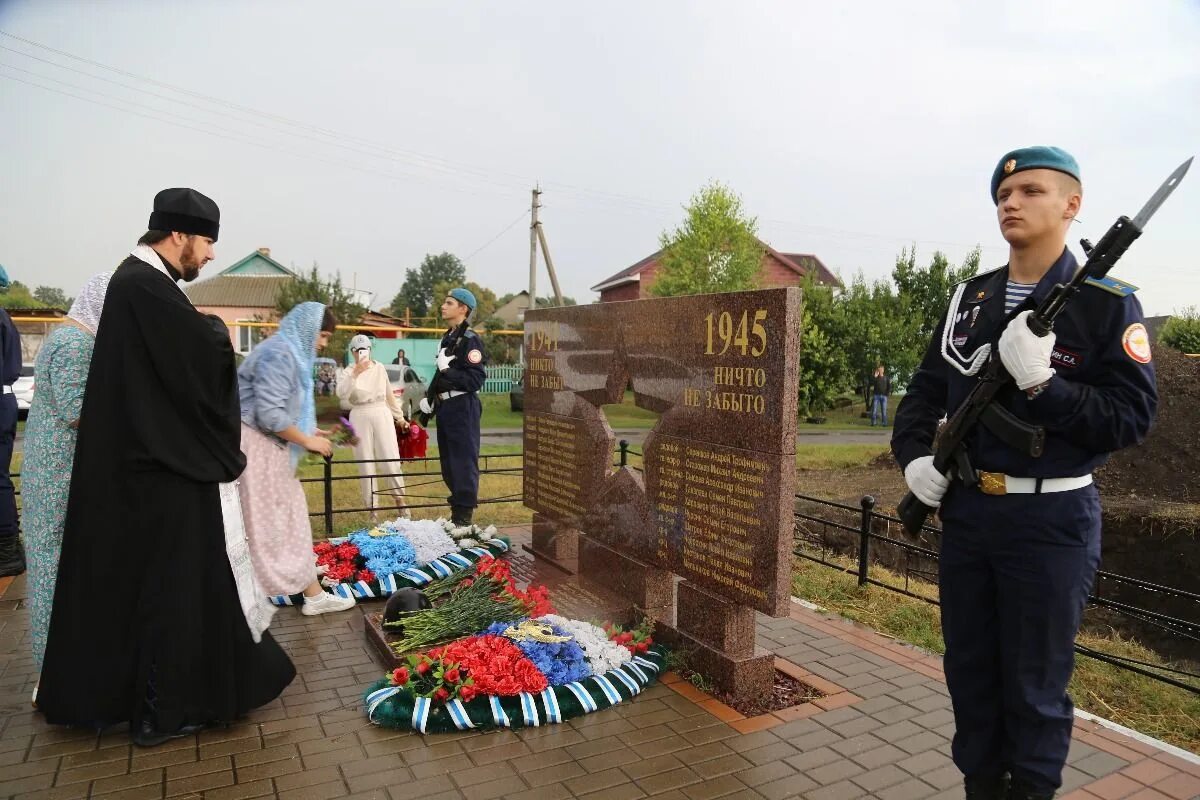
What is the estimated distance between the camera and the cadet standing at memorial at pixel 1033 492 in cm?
246

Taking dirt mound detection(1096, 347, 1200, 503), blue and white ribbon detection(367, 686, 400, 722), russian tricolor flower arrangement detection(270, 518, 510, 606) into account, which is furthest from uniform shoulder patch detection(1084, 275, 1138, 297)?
dirt mound detection(1096, 347, 1200, 503)

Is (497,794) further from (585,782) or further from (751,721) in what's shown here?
(751,721)

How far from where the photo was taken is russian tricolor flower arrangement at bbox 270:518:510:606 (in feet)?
19.0

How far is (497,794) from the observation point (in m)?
3.23

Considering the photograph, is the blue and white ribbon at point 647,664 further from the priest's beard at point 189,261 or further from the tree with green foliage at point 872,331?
the tree with green foliage at point 872,331

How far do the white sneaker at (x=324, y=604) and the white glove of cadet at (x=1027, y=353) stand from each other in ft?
14.8

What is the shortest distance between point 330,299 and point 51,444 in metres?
20.5

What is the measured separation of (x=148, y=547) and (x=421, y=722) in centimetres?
141

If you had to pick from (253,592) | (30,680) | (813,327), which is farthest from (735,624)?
Answer: (813,327)

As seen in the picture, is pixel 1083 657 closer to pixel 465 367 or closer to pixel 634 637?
pixel 634 637

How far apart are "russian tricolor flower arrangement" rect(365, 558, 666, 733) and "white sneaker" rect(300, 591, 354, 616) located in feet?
2.80

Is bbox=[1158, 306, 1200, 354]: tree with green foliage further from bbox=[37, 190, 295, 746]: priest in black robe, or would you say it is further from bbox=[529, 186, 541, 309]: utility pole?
bbox=[37, 190, 295, 746]: priest in black robe

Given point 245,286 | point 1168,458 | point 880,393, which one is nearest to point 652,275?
point 880,393

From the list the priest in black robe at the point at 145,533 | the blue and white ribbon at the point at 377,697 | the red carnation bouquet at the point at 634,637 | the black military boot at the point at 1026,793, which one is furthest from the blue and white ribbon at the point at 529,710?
the black military boot at the point at 1026,793
